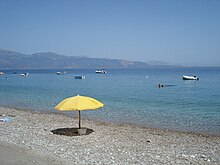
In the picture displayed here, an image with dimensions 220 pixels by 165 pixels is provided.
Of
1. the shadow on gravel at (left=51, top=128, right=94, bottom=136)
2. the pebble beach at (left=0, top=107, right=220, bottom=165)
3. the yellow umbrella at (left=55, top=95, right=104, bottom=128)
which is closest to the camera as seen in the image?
the pebble beach at (left=0, top=107, right=220, bottom=165)

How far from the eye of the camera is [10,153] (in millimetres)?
9828

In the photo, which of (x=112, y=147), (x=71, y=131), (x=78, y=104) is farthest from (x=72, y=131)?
(x=112, y=147)

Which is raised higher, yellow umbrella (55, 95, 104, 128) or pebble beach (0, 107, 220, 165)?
yellow umbrella (55, 95, 104, 128)

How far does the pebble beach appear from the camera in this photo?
954 cm

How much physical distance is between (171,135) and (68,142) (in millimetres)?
6352

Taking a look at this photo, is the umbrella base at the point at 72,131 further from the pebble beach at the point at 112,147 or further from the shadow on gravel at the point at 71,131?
the pebble beach at the point at 112,147

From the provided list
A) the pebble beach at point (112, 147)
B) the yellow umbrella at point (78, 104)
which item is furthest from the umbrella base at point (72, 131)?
the yellow umbrella at point (78, 104)

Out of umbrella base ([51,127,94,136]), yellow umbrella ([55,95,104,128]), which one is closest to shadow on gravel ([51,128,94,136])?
umbrella base ([51,127,94,136])

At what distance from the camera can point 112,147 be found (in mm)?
11750

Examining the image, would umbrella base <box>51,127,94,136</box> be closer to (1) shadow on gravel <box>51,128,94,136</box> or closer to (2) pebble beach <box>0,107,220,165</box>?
(1) shadow on gravel <box>51,128,94,136</box>

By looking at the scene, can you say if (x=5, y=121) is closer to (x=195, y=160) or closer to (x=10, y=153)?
(x=10, y=153)

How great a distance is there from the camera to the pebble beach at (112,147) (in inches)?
375

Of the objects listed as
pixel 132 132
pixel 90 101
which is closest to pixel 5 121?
pixel 90 101

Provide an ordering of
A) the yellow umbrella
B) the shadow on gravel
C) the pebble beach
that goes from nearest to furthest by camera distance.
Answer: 1. the pebble beach
2. the yellow umbrella
3. the shadow on gravel
